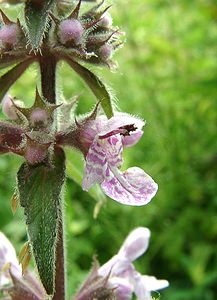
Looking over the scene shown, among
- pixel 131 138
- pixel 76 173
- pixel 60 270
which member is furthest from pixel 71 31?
pixel 60 270

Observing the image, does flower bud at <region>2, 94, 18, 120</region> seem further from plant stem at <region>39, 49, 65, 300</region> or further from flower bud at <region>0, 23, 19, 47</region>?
flower bud at <region>0, 23, 19, 47</region>

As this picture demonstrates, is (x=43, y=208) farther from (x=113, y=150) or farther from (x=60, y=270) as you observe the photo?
(x=60, y=270)

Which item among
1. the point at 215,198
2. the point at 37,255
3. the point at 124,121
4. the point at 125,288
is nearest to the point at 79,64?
the point at 124,121

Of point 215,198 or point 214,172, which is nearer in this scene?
point 215,198

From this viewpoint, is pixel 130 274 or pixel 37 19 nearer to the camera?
pixel 37 19

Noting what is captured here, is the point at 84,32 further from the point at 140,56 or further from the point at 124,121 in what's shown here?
the point at 140,56

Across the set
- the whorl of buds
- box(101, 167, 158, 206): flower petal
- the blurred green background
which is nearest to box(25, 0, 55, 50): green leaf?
the whorl of buds
